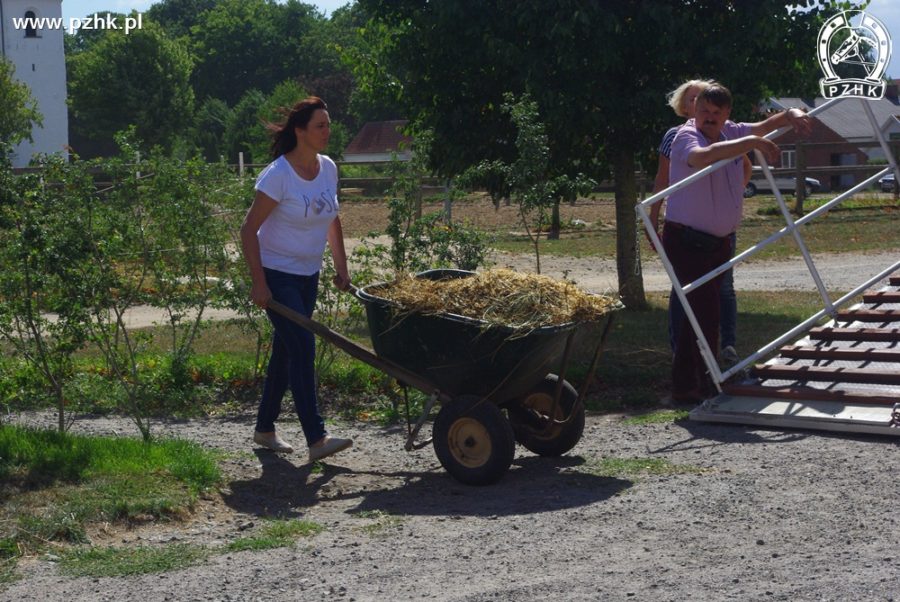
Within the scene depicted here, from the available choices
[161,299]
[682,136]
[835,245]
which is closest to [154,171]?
[161,299]

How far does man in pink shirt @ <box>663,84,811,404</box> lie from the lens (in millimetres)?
7781

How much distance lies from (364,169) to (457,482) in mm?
43469

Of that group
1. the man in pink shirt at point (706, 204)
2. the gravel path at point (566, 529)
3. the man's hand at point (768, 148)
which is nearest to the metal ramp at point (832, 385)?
the gravel path at point (566, 529)

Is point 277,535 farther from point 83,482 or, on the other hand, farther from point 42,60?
point 42,60

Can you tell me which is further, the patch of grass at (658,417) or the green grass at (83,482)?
the patch of grass at (658,417)

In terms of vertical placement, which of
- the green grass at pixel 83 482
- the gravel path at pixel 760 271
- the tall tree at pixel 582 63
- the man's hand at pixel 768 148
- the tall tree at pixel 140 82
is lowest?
the green grass at pixel 83 482

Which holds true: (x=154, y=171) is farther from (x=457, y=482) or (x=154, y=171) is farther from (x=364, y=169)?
(x=364, y=169)

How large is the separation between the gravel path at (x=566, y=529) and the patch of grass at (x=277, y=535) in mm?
87

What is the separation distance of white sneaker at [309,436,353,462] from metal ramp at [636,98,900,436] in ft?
7.31

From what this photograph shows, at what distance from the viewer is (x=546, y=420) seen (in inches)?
266

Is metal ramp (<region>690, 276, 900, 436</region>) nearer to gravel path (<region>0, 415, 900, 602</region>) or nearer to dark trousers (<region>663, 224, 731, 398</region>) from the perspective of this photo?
gravel path (<region>0, 415, 900, 602</region>)

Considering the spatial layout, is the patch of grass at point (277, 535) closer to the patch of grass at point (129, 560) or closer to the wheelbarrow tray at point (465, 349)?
the patch of grass at point (129, 560)

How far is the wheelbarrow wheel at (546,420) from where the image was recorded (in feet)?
22.0

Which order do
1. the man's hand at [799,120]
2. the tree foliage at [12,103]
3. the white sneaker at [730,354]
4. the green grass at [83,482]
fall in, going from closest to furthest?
the green grass at [83,482]
the man's hand at [799,120]
the white sneaker at [730,354]
the tree foliage at [12,103]
